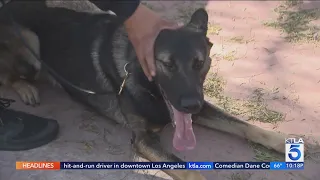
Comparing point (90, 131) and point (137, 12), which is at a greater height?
point (137, 12)

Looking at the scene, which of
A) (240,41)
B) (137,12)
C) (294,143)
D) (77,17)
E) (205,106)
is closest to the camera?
(137,12)

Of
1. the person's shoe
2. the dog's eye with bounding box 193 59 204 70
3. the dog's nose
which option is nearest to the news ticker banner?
the person's shoe

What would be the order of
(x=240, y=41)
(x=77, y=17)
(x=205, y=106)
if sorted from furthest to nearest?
(x=240, y=41) < (x=77, y=17) < (x=205, y=106)

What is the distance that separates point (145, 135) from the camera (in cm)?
258

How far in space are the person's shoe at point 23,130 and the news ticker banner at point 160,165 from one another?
166mm

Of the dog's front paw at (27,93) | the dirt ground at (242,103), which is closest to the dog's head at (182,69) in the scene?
the dirt ground at (242,103)

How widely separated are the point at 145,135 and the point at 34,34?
45.8 inches

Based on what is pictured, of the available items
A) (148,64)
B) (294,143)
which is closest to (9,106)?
(148,64)

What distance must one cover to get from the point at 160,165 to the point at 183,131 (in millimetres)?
254

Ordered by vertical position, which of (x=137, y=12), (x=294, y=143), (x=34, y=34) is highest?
(x=137, y=12)

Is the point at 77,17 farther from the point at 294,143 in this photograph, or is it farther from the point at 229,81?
the point at 294,143

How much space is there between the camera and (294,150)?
8.16 feet

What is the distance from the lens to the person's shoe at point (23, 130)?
8.56ft

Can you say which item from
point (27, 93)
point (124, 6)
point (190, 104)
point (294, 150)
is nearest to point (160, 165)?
point (190, 104)
